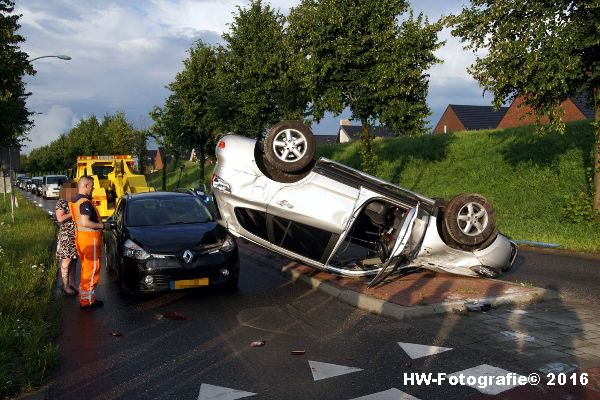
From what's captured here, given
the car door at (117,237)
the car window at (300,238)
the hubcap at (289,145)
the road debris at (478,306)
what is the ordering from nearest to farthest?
the road debris at (478,306)
the car window at (300,238)
the hubcap at (289,145)
the car door at (117,237)

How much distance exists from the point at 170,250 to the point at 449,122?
5178 cm

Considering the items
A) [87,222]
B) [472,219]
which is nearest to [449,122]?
[472,219]

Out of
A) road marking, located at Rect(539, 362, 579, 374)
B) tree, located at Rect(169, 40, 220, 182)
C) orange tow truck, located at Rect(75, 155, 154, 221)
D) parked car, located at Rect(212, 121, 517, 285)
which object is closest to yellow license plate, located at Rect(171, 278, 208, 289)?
parked car, located at Rect(212, 121, 517, 285)

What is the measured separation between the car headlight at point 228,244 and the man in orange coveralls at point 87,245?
1730 mm

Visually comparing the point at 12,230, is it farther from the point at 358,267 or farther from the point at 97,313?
the point at 358,267

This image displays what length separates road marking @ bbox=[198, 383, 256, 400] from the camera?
4562 mm

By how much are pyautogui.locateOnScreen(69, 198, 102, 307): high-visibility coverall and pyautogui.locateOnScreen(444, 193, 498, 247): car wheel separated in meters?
4.88

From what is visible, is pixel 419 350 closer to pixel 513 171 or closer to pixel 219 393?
pixel 219 393

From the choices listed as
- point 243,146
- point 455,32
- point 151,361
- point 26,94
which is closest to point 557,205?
point 455,32

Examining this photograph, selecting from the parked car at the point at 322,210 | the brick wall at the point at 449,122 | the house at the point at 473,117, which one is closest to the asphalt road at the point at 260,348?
the parked car at the point at 322,210

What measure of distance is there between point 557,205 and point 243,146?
41.9ft

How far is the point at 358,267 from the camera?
8383mm

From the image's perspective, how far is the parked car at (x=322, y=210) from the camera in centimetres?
781

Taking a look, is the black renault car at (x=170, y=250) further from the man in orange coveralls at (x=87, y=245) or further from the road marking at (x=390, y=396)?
the road marking at (x=390, y=396)
